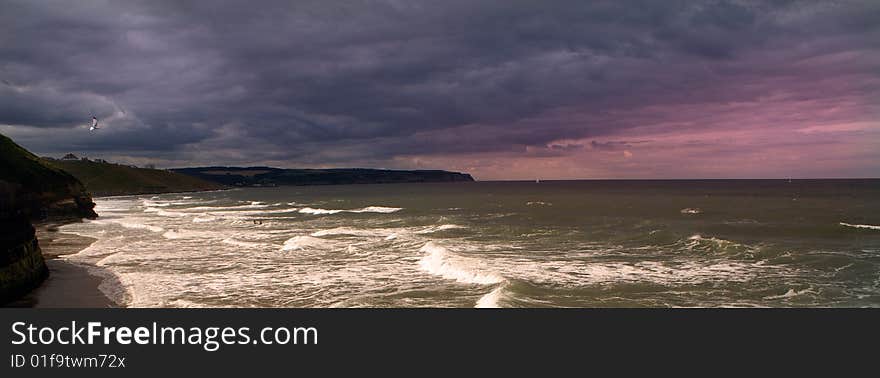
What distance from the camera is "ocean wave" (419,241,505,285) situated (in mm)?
22000

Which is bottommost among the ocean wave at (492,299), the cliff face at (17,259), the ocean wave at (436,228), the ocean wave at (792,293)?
the ocean wave at (792,293)

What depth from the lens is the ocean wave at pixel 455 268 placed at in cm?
2200

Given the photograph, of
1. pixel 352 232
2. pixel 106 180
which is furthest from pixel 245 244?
pixel 106 180

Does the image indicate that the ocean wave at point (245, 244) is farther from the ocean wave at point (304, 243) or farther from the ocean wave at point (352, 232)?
the ocean wave at point (352, 232)

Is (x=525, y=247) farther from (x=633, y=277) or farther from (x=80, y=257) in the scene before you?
(x=80, y=257)

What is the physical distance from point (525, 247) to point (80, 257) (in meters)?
27.5

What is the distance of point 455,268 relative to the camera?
24406 millimetres

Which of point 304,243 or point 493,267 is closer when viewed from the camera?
point 493,267

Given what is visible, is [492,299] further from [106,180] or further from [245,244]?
[106,180]

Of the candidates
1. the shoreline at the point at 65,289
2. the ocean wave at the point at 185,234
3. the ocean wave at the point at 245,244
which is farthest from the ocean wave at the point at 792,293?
the ocean wave at the point at 185,234

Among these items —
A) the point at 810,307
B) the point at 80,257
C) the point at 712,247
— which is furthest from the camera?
the point at 712,247

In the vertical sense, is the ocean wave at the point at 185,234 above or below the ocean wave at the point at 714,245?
below
